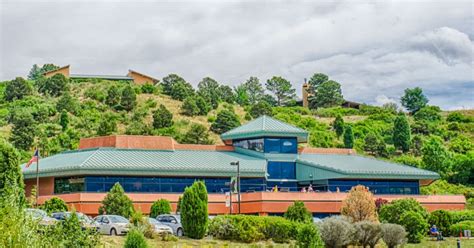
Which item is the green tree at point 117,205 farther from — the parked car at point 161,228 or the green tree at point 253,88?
the green tree at point 253,88

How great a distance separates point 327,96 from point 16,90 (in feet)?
187

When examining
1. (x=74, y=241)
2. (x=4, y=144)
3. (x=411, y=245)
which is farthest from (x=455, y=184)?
(x=74, y=241)

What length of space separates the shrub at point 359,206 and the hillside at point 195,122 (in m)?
29.3

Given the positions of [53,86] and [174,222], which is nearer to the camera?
[174,222]

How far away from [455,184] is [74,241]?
6522cm

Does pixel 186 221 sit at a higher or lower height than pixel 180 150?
lower

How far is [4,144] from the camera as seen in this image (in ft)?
151

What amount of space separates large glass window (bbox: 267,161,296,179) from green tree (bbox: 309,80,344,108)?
237ft

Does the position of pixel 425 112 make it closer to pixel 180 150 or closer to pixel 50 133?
pixel 50 133

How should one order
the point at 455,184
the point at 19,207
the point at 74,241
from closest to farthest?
1. the point at 19,207
2. the point at 74,241
3. the point at 455,184

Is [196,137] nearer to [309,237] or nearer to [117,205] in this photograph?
[117,205]

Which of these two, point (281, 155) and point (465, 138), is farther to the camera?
point (465, 138)

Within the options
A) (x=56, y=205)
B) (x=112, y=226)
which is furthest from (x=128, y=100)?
(x=112, y=226)

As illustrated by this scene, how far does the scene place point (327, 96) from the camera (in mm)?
132250
